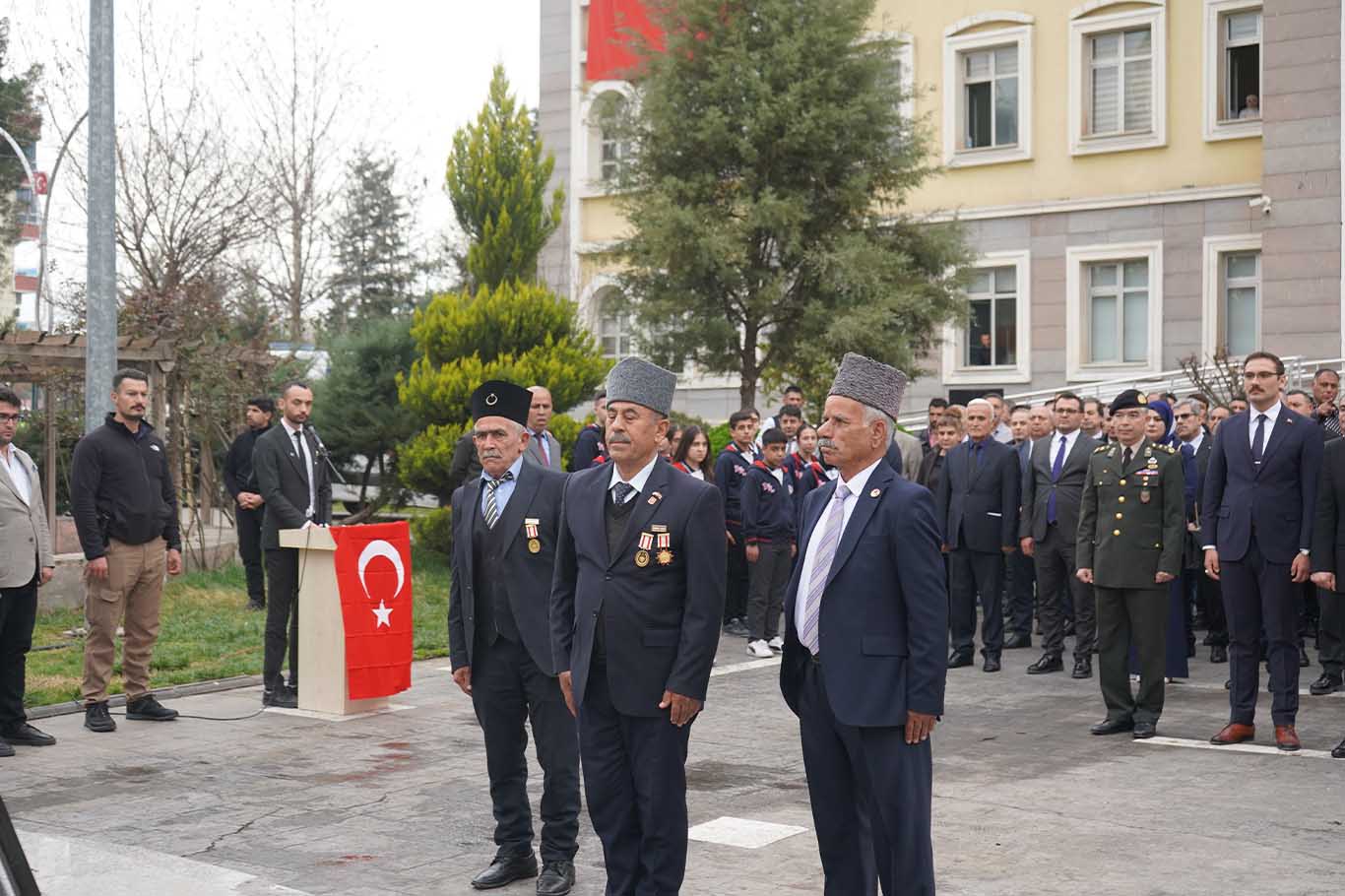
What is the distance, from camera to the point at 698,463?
14477 mm

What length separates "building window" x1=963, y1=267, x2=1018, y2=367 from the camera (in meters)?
29.8

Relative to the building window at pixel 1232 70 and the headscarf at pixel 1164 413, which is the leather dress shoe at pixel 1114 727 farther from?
the building window at pixel 1232 70

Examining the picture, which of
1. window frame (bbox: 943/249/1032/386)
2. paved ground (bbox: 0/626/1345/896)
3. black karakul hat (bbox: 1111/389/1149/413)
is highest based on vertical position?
window frame (bbox: 943/249/1032/386)

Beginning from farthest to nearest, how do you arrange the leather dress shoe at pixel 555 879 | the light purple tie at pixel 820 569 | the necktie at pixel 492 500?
the necktie at pixel 492 500 → the leather dress shoe at pixel 555 879 → the light purple tie at pixel 820 569

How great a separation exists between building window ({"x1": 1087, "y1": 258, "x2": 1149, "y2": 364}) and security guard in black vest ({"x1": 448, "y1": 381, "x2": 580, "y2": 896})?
79.0 ft

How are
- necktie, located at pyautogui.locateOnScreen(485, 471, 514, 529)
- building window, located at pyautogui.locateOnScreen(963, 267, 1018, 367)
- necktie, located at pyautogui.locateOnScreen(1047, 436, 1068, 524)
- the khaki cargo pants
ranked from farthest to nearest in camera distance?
building window, located at pyautogui.locateOnScreen(963, 267, 1018, 367)
necktie, located at pyautogui.locateOnScreen(1047, 436, 1068, 524)
the khaki cargo pants
necktie, located at pyautogui.locateOnScreen(485, 471, 514, 529)

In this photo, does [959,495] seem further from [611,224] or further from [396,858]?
[611,224]

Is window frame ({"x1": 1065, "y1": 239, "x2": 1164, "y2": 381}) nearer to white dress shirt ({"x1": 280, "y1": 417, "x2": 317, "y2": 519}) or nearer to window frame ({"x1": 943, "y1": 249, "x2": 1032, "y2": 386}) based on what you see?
window frame ({"x1": 943, "y1": 249, "x2": 1032, "y2": 386})

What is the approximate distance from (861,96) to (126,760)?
1606 cm

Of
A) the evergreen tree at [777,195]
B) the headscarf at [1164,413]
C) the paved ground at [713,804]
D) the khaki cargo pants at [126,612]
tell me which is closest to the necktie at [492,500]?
the paved ground at [713,804]

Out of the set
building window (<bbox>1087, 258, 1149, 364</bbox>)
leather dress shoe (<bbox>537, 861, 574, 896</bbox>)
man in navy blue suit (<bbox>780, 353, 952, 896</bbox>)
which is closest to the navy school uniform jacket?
leather dress shoe (<bbox>537, 861, 574, 896</bbox>)

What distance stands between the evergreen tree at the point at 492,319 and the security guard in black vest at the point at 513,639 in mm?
11667

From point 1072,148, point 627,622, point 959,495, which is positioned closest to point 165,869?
point 627,622

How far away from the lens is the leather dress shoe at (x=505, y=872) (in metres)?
6.24
